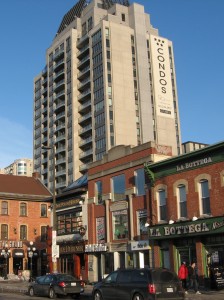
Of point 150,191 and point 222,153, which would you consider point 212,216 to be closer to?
point 222,153

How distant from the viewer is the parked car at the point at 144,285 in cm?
1862

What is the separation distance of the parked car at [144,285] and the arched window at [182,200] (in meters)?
9.63

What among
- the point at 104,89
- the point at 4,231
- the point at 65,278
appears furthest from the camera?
the point at 104,89

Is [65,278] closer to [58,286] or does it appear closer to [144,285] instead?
[58,286]

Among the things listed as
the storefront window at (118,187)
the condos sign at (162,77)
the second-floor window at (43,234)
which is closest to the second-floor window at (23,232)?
the second-floor window at (43,234)

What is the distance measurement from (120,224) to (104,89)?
6857 cm

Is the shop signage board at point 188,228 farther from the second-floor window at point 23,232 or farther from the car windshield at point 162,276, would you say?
the second-floor window at point 23,232

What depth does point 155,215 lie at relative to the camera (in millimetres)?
30906

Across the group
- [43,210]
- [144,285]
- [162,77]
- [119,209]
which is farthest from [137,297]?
[162,77]

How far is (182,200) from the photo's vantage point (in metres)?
29.4

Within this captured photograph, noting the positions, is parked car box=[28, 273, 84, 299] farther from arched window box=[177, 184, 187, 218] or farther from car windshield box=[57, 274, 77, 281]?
arched window box=[177, 184, 187, 218]

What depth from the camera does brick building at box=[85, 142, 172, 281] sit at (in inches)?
1277

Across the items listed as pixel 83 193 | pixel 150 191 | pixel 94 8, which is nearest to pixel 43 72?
pixel 94 8

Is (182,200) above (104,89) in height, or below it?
below
